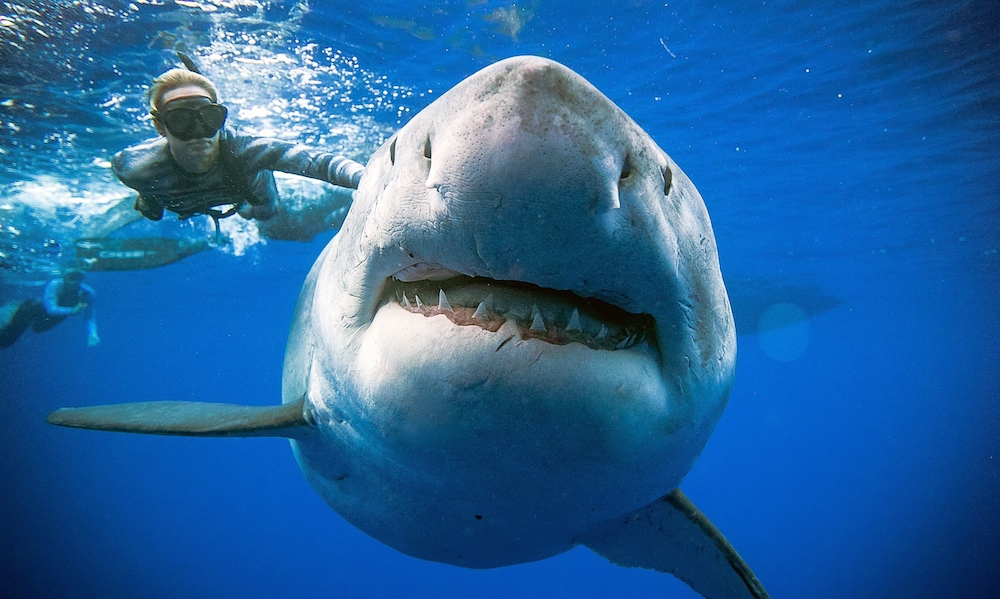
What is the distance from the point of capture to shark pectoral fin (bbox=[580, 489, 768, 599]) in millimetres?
3092

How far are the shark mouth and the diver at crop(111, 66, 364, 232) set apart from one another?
4.39 meters

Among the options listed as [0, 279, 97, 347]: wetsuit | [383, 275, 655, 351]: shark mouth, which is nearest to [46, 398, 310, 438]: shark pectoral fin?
[383, 275, 655, 351]: shark mouth

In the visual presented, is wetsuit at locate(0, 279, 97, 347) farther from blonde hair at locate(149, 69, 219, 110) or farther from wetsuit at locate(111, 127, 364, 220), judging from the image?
blonde hair at locate(149, 69, 219, 110)

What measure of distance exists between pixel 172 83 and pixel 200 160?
0.85 metres

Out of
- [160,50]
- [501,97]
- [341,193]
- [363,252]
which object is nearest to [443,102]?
[501,97]

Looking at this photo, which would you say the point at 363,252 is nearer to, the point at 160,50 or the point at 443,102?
the point at 443,102

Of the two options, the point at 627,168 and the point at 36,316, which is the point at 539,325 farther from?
the point at 36,316

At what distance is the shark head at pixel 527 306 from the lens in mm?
1147

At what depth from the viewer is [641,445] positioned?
162 centimetres

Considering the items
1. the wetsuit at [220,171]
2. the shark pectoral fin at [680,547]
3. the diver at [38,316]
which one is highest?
the wetsuit at [220,171]

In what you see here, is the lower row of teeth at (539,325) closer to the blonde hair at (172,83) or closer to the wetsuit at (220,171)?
the wetsuit at (220,171)

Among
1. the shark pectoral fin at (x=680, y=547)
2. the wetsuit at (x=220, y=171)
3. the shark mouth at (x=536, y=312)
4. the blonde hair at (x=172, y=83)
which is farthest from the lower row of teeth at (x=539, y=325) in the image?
the blonde hair at (x=172, y=83)

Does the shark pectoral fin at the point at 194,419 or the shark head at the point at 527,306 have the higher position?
the shark head at the point at 527,306

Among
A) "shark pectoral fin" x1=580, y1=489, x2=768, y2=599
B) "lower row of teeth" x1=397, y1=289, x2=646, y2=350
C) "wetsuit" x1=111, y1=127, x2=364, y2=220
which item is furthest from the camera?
"wetsuit" x1=111, y1=127, x2=364, y2=220
